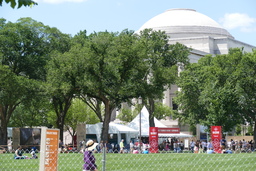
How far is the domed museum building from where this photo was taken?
98.4m

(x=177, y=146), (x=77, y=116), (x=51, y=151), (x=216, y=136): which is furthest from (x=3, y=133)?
(x=51, y=151)

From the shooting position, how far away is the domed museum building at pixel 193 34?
98375 mm

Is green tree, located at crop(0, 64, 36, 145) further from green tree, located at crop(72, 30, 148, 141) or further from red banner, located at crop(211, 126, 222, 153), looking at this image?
red banner, located at crop(211, 126, 222, 153)

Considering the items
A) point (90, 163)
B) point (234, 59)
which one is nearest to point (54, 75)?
point (234, 59)


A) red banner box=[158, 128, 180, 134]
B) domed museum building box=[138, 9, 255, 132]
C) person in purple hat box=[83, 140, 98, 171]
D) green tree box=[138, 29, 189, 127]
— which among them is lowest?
person in purple hat box=[83, 140, 98, 171]

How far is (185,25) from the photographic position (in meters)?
111

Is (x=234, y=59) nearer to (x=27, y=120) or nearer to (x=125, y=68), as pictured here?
(x=125, y=68)

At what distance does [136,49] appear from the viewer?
4788 centimetres

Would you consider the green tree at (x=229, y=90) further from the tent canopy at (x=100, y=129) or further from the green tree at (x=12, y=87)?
the green tree at (x=12, y=87)

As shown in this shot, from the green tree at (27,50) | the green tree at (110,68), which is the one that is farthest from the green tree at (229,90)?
the green tree at (27,50)

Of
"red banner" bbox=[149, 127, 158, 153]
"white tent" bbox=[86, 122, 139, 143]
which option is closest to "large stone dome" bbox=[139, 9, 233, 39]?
"white tent" bbox=[86, 122, 139, 143]

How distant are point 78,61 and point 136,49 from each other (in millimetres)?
5492

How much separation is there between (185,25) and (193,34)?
11.6 ft

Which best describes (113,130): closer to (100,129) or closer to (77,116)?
(100,129)
